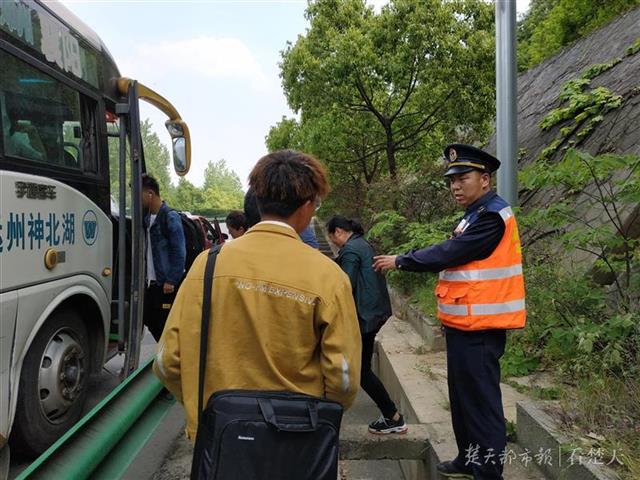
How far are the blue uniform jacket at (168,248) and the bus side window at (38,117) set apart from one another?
1.06 m

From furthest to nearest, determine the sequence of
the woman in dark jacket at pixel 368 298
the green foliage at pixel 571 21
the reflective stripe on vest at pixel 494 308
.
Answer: the green foliage at pixel 571 21 → the woman in dark jacket at pixel 368 298 → the reflective stripe on vest at pixel 494 308

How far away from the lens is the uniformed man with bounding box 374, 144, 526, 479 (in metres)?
2.49

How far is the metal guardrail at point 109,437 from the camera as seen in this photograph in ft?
8.18

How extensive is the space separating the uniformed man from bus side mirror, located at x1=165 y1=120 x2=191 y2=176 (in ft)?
11.3

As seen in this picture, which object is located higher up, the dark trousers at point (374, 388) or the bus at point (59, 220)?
the bus at point (59, 220)

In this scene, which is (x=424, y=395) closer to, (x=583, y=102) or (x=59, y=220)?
(x=59, y=220)

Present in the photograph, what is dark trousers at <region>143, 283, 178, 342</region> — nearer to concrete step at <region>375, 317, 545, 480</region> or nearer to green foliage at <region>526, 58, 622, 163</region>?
concrete step at <region>375, 317, 545, 480</region>

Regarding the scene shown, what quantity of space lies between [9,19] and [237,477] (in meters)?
3.09

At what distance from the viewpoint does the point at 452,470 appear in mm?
2830

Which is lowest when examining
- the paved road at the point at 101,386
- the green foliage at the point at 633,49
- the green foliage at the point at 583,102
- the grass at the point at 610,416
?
the paved road at the point at 101,386

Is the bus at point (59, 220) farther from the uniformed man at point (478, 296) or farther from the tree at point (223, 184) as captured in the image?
the tree at point (223, 184)

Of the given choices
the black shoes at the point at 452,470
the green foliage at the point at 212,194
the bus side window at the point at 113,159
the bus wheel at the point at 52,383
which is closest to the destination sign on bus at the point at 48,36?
the bus side window at the point at 113,159

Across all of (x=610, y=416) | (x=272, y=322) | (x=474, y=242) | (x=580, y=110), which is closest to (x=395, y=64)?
(x=580, y=110)

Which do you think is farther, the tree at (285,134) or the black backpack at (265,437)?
the tree at (285,134)
